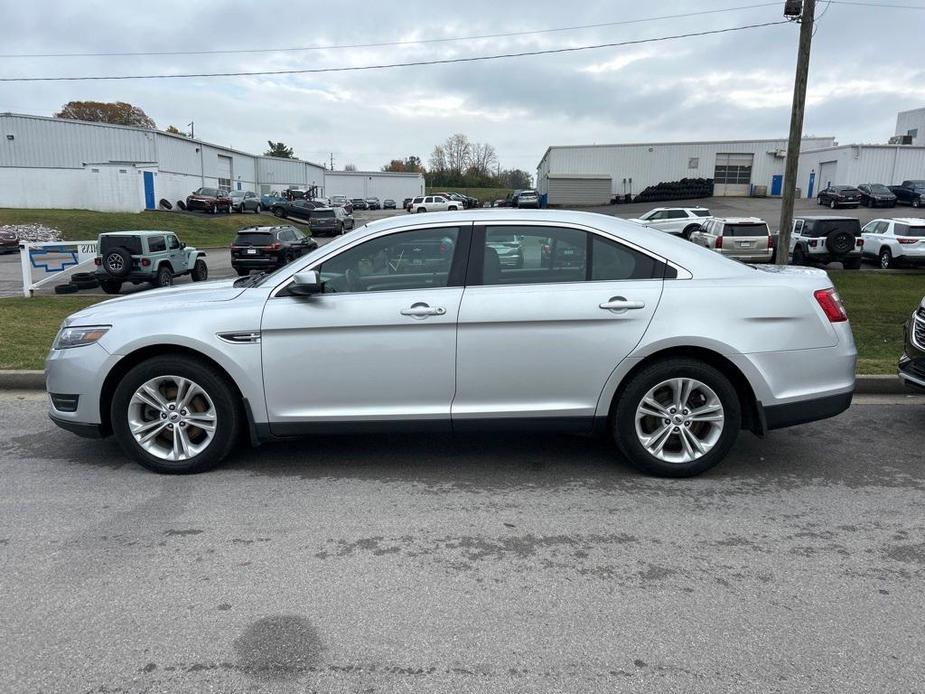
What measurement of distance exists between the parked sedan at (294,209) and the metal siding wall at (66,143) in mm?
8842

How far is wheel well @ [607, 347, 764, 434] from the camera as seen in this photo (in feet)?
15.1

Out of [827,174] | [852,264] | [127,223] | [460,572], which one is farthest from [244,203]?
[460,572]

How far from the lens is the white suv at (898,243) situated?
65.4 feet

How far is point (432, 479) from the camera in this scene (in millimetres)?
4691

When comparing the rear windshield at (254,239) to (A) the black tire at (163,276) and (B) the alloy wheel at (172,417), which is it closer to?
(A) the black tire at (163,276)

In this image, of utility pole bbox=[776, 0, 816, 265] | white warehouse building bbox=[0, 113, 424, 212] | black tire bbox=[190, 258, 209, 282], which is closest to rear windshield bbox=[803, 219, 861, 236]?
utility pole bbox=[776, 0, 816, 265]

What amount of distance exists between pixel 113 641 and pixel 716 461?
360 centimetres

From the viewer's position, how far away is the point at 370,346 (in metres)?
4.49

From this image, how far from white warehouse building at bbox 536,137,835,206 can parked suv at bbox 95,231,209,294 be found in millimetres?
43422

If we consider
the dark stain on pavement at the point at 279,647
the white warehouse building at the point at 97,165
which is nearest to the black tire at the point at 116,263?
the dark stain on pavement at the point at 279,647

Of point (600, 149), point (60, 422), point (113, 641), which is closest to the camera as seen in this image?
point (113, 641)

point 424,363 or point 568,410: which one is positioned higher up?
point 424,363

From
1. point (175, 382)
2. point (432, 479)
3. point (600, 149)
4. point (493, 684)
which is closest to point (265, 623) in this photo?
point (493, 684)

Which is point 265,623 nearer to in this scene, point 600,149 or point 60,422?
point 60,422
